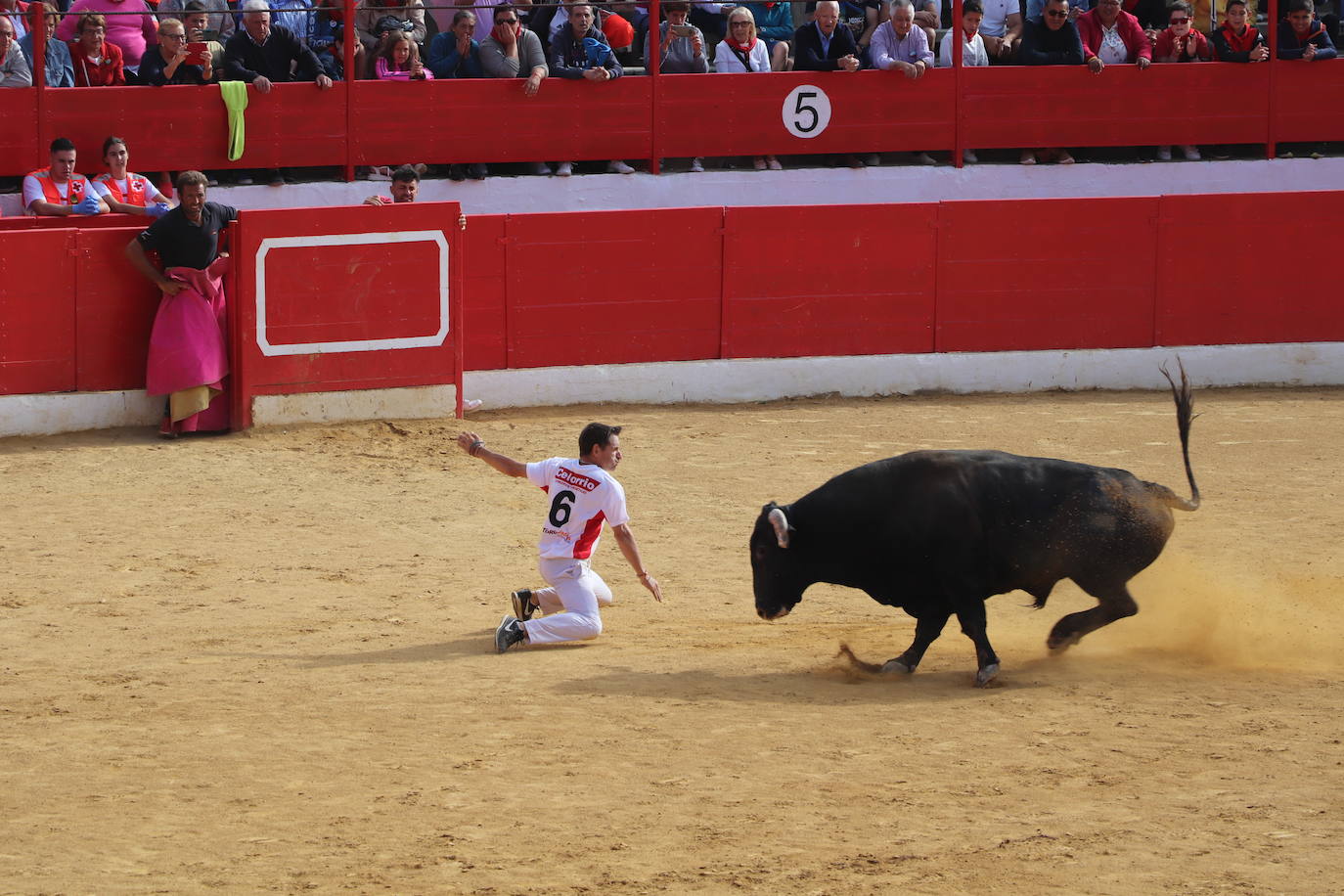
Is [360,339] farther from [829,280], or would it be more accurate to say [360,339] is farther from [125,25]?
[125,25]

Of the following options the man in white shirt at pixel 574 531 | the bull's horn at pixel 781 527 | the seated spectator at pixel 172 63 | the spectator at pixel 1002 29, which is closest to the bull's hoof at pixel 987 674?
the bull's horn at pixel 781 527

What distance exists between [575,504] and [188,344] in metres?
5.07

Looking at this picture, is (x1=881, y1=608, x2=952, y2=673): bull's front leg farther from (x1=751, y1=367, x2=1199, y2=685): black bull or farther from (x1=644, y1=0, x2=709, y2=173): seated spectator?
(x1=644, y1=0, x2=709, y2=173): seated spectator

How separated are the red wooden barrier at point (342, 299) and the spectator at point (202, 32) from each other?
9.12ft

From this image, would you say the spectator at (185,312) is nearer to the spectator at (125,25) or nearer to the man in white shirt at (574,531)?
the spectator at (125,25)

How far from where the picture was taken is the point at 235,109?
14883 mm

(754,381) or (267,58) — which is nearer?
(754,381)

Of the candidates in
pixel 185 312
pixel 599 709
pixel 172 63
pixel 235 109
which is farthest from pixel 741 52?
pixel 599 709

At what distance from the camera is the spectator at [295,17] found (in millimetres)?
14742

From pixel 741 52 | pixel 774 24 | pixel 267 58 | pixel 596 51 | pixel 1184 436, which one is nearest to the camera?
pixel 1184 436

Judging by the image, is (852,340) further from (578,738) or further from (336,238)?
(578,738)

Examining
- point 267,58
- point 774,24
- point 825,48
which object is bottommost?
point 267,58

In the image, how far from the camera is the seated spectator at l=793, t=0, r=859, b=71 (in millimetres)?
16516

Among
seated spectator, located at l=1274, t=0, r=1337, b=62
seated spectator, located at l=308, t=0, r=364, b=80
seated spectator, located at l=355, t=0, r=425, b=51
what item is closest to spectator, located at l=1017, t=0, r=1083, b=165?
Result: seated spectator, located at l=1274, t=0, r=1337, b=62
